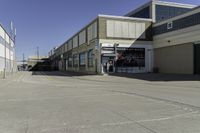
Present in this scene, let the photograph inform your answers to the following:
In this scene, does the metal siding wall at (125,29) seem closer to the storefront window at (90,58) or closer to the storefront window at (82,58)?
the storefront window at (90,58)

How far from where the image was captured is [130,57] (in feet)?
132

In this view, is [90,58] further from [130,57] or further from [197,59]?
[197,59]

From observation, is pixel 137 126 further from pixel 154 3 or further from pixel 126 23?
pixel 154 3

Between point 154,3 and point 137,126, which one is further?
point 154,3

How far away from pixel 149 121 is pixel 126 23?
33.8 metres

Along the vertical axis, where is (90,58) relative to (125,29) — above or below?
below

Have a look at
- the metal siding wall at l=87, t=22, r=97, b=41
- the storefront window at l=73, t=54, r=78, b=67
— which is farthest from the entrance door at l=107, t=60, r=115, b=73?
the storefront window at l=73, t=54, r=78, b=67

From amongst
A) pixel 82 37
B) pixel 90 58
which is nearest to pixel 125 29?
pixel 90 58

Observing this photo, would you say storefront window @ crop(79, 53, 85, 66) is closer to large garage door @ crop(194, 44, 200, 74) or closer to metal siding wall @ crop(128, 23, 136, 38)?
metal siding wall @ crop(128, 23, 136, 38)

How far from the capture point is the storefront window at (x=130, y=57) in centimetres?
3956

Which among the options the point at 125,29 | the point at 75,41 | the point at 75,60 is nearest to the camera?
the point at 125,29

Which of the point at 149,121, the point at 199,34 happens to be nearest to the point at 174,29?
the point at 199,34

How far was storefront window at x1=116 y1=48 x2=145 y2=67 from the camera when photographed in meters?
39.6

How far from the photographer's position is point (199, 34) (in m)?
30.6
